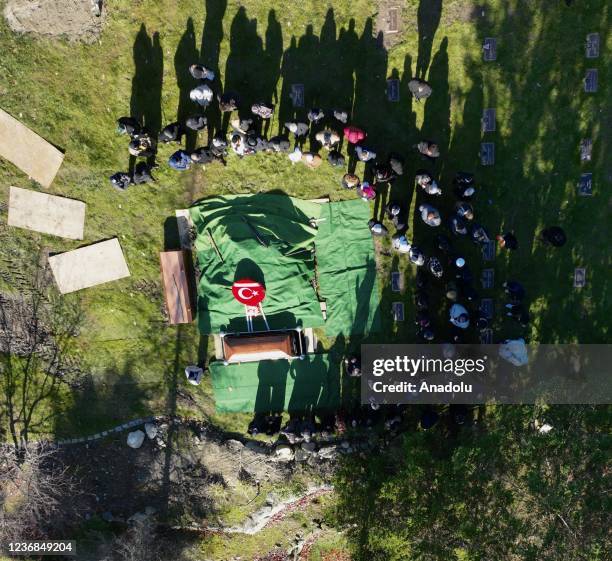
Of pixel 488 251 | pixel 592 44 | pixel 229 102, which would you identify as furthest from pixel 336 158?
pixel 592 44

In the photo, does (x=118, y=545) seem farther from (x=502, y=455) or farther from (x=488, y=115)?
(x=488, y=115)

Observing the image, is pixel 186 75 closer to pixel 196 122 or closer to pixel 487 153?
pixel 196 122

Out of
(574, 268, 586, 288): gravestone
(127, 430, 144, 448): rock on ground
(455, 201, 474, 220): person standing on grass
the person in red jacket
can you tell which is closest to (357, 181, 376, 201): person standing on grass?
the person in red jacket

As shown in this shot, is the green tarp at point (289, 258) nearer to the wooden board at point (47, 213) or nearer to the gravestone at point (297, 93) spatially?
the gravestone at point (297, 93)

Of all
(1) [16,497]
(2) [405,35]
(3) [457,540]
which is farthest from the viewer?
(1) [16,497]

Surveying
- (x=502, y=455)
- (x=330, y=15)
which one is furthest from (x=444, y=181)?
(x=502, y=455)

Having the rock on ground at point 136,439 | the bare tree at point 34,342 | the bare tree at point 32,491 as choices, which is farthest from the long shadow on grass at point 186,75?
the bare tree at point 32,491

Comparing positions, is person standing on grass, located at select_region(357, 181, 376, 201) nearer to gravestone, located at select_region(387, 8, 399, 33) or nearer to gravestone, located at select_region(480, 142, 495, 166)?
gravestone, located at select_region(480, 142, 495, 166)
